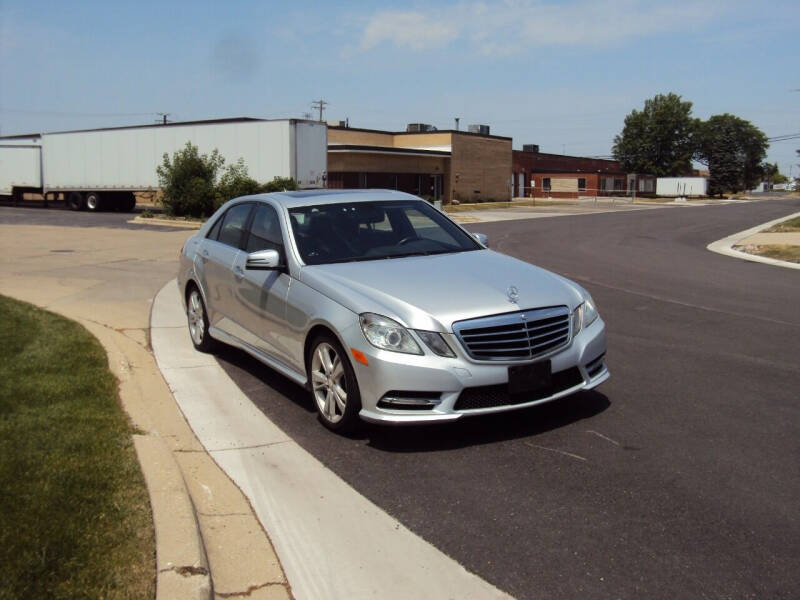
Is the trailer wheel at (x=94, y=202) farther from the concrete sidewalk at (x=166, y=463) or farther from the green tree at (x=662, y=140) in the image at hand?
the green tree at (x=662, y=140)

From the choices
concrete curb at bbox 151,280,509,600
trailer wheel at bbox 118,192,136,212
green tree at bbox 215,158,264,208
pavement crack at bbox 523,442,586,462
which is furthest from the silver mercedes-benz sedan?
trailer wheel at bbox 118,192,136,212

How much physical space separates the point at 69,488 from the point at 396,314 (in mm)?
2139

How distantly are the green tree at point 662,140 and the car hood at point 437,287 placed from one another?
103 metres

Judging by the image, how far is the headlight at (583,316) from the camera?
572 centimetres

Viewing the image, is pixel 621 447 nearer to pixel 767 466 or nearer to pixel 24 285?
pixel 767 466

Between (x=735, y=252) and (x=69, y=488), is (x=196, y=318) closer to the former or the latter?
(x=69, y=488)

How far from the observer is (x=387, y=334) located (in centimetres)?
526

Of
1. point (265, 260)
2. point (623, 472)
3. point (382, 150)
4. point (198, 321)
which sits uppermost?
point (382, 150)

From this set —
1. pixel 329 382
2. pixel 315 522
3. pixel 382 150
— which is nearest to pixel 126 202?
pixel 382 150

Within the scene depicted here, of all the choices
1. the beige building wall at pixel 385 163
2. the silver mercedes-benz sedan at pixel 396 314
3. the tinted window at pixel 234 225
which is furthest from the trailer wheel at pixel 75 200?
the silver mercedes-benz sedan at pixel 396 314

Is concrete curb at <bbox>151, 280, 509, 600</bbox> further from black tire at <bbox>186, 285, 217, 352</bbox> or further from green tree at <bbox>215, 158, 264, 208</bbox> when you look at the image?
green tree at <bbox>215, 158, 264, 208</bbox>

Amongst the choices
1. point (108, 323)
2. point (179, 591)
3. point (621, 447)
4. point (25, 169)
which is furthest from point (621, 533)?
point (25, 169)

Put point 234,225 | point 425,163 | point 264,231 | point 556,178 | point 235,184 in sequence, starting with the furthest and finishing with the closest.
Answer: point 556,178, point 425,163, point 235,184, point 234,225, point 264,231

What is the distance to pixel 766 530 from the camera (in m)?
4.11
